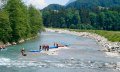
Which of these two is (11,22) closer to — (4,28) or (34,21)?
(4,28)

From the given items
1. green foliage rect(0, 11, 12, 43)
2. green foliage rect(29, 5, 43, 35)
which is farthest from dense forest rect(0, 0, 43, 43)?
green foliage rect(29, 5, 43, 35)

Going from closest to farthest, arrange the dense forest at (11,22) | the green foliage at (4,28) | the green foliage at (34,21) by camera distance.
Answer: the green foliage at (4,28), the dense forest at (11,22), the green foliage at (34,21)

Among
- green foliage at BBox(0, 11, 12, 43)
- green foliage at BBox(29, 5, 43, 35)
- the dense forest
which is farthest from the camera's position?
green foliage at BBox(29, 5, 43, 35)

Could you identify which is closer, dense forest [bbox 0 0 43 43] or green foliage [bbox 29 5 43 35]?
dense forest [bbox 0 0 43 43]

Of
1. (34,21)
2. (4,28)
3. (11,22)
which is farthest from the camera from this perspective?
(34,21)

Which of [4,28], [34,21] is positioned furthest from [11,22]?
[34,21]

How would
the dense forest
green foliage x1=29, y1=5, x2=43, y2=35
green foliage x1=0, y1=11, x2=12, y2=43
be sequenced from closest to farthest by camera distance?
green foliage x1=0, y1=11, x2=12, y2=43, the dense forest, green foliage x1=29, y1=5, x2=43, y2=35

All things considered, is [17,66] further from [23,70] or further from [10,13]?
[10,13]

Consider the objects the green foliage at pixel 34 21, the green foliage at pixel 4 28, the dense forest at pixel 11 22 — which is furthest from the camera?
the green foliage at pixel 34 21

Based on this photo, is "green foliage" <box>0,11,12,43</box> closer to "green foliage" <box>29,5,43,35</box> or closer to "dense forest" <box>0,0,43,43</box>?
"dense forest" <box>0,0,43,43</box>

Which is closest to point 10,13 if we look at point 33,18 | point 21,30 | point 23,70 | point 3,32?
point 21,30

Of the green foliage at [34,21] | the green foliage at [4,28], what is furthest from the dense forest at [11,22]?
the green foliage at [34,21]

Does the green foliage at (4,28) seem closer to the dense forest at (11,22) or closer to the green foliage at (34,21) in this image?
the dense forest at (11,22)

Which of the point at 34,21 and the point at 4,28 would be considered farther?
the point at 34,21
